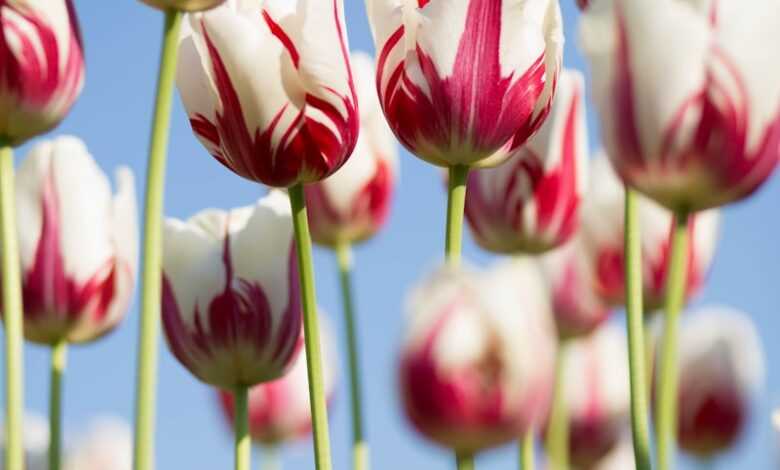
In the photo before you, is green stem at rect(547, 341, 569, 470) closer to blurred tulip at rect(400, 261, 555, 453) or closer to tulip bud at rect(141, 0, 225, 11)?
tulip bud at rect(141, 0, 225, 11)

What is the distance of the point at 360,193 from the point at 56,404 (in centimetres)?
60

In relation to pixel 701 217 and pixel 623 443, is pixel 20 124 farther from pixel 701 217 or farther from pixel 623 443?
pixel 623 443

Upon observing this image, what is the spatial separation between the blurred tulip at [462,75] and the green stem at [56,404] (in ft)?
1.47

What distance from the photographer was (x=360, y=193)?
190 centimetres

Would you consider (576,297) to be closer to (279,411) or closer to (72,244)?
(279,411)

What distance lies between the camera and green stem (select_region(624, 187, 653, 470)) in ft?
3.67

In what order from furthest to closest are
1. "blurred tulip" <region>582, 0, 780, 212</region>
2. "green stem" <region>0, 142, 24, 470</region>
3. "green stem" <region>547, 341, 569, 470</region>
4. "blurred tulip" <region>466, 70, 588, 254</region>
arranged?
"green stem" <region>547, 341, 569, 470</region> < "blurred tulip" <region>466, 70, 588, 254</region> < "green stem" <region>0, 142, 24, 470</region> < "blurred tulip" <region>582, 0, 780, 212</region>

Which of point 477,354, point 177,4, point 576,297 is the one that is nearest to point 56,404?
point 177,4

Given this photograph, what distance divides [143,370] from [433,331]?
0.34 meters

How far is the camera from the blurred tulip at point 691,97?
39.5 inches

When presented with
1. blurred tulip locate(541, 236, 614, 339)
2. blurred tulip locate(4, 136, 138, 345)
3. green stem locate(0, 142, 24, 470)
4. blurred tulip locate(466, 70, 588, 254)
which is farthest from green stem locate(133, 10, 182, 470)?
blurred tulip locate(541, 236, 614, 339)

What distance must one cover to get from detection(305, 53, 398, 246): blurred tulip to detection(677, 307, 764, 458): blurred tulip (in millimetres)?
402

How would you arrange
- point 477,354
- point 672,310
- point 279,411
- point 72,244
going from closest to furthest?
point 477,354 → point 672,310 → point 72,244 → point 279,411

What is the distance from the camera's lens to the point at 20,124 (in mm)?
1156
